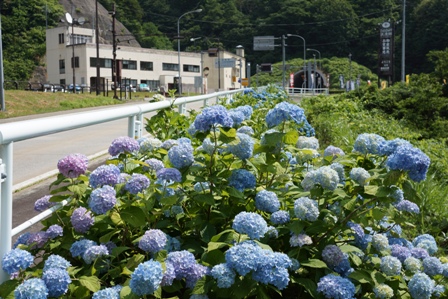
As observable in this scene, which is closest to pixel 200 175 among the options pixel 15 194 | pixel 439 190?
pixel 439 190

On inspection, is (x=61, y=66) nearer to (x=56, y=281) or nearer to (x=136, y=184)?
(x=136, y=184)

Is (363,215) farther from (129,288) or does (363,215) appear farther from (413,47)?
(413,47)

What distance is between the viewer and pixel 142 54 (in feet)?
264

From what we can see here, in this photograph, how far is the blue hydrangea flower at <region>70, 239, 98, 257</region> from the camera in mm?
2059

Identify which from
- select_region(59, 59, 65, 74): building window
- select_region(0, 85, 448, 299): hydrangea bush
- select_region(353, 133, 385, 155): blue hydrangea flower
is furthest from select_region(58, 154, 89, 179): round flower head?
select_region(59, 59, 65, 74): building window

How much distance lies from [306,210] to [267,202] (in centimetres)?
19

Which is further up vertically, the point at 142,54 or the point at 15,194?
the point at 142,54

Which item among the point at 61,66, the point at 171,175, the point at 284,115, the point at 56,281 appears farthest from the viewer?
the point at 61,66

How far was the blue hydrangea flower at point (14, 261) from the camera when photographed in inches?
74.8

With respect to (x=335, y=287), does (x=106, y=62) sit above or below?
above

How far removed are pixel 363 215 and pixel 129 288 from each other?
99 centimetres

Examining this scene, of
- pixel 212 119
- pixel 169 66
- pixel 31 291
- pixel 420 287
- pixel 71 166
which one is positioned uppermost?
pixel 169 66

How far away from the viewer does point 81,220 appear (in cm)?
219

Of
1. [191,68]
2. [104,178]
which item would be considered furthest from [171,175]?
[191,68]
